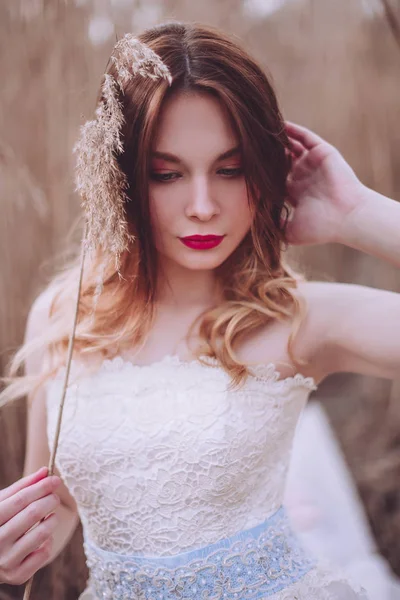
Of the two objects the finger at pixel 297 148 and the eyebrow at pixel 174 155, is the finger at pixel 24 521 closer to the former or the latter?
the eyebrow at pixel 174 155

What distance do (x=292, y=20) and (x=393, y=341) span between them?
146cm

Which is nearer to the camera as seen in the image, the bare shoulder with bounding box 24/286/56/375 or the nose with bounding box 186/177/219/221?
the nose with bounding box 186/177/219/221

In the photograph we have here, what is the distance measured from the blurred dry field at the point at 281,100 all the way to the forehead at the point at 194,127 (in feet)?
2.09

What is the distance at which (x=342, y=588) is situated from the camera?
1269mm

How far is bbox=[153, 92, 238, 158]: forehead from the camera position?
3.77 ft

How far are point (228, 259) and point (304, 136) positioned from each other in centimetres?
32

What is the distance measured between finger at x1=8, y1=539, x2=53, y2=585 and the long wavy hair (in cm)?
38

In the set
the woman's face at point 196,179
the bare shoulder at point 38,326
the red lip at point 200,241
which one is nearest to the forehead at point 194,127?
the woman's face at point 196,179

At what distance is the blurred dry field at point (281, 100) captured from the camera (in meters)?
1.85

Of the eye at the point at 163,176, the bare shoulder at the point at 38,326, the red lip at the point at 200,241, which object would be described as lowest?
the bare shoulder at the point at 38,326

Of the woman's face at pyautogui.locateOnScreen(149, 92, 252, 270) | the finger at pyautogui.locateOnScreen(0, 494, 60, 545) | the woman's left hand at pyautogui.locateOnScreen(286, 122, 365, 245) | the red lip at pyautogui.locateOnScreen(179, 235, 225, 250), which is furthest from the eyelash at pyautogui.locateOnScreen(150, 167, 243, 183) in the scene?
the finger at pyautogui.locateOnScreen(0, 494, 60, 545)

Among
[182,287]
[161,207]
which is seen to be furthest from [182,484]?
[161,207]

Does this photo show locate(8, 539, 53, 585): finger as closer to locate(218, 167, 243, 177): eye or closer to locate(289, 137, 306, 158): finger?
locate(218, 167, 243, 177): eye

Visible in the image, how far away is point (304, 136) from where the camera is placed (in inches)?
54.2
